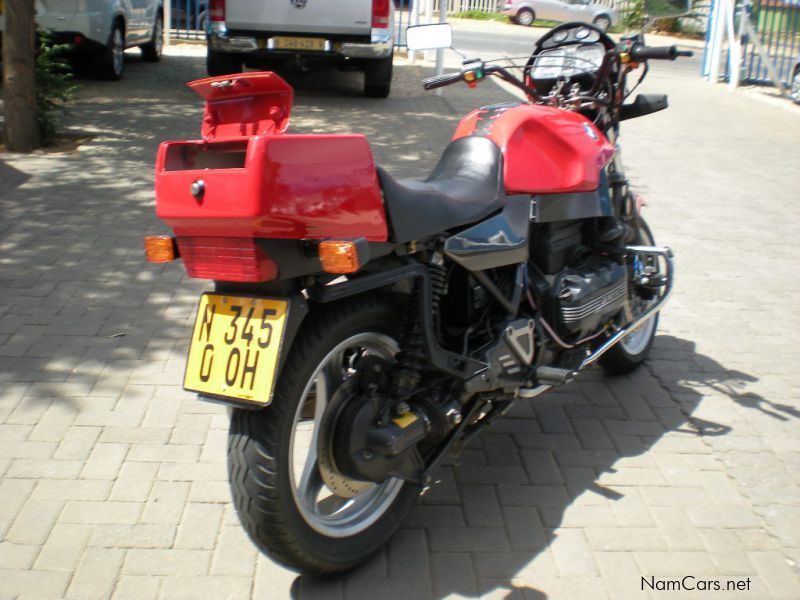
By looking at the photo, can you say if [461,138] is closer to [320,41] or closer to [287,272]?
[287,272]

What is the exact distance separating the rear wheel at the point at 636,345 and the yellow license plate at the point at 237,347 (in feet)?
8.17

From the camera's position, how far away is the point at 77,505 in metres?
3.61

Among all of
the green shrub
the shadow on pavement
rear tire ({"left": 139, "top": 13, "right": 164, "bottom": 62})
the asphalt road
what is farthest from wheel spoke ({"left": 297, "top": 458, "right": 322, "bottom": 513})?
the asphalt road

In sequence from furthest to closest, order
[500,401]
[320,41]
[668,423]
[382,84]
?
[382,84]
[320,41]
[668,423]
[500,401]

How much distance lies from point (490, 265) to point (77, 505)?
1836mm

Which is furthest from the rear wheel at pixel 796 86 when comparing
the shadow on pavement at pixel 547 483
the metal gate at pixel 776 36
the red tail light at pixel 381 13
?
the shadow on pavement at pixel 547 483

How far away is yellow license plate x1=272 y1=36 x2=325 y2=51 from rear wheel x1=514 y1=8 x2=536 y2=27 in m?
21.3

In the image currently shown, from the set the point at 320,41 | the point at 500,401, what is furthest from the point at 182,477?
the point at 320,41

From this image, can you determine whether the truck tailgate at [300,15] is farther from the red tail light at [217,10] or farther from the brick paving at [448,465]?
the brick paving at [448,465]

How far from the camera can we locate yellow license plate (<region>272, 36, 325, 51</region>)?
Result: 12125 millimetres

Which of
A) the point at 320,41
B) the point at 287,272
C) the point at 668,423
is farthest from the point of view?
the point at 320,41

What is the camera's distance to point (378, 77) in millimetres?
12961

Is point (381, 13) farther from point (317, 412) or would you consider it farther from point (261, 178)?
point (261, 178)

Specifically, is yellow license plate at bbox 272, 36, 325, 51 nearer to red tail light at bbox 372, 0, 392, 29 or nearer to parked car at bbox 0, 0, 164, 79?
red tail light at bbox 372, 0, 392, 29
